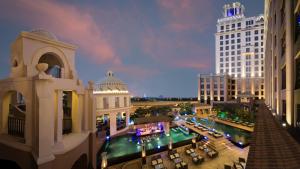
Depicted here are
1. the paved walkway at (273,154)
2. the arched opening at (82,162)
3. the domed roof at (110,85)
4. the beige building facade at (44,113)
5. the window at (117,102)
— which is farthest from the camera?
the domed roof at (110,85)

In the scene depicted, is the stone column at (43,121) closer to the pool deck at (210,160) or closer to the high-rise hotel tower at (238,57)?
the pool deck at (210,160)

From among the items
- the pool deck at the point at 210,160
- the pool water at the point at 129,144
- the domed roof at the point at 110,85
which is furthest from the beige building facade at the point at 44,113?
the domed roof at the point at 110,85

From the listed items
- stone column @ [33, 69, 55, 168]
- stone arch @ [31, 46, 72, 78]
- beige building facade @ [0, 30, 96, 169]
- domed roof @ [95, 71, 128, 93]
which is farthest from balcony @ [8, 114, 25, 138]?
domed roof @ [95, 71, 128, 93]

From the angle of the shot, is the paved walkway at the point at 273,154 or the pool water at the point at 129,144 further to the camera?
the pool water at the point at 129,144

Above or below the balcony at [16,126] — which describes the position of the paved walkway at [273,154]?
above

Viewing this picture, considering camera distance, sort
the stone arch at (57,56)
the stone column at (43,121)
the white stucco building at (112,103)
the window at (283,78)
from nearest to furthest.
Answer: the stone column at (43,121) → the stone arch at (57,56) → the window at (283,78) → the white stucco building at (112,103)

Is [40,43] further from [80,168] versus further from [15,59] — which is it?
[80,168]

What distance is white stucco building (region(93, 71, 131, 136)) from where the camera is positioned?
28.3 metres

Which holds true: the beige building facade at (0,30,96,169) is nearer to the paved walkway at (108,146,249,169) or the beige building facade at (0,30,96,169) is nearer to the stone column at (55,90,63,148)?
the stone column at (55,90,63,148)

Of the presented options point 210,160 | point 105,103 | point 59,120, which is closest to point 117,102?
point 105,103

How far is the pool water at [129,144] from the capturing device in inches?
886

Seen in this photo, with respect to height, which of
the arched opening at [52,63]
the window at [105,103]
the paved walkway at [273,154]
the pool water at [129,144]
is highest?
the arched opening at [52,63]

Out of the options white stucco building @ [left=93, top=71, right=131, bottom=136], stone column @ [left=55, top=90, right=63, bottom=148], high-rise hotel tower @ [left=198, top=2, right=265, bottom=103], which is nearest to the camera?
stone column @ [left=55, top=90, right=63, bottom=148]

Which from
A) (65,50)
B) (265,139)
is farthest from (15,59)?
(265,139)
